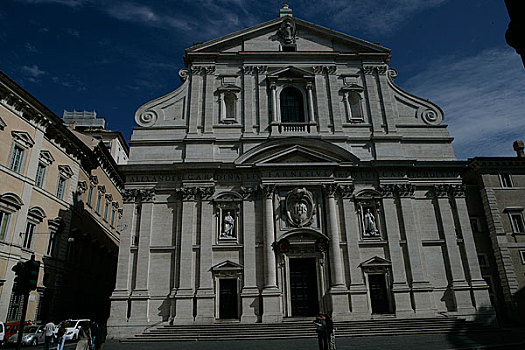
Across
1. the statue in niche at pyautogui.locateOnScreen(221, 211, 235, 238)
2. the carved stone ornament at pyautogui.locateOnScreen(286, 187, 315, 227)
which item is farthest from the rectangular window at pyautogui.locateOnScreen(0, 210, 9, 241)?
the carved stone ornament at pyautogui.locateOnScreen(286, 187, 315, 227)

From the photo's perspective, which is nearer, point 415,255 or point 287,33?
point 415,255

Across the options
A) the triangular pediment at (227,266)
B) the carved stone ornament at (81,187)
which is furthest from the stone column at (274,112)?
the carved stone ornament at (81,187)

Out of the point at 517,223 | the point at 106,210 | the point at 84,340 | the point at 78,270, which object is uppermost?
the point at 106,210

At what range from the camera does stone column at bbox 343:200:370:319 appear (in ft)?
68.0

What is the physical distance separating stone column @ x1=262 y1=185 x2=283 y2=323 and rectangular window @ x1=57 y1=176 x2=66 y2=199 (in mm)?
12899

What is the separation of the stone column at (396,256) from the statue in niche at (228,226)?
29.0 ft

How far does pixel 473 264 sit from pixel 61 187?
82.3ft

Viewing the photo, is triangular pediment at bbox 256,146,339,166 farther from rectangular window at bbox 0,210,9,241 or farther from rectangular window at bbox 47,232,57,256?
rectangular window at bbox 0,210,9,241

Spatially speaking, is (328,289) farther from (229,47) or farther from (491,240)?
(229,47)

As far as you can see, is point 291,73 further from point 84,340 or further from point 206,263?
point 84,340

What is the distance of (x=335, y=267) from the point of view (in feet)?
69.7

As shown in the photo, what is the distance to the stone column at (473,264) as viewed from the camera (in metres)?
21.0

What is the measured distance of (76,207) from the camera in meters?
26.3

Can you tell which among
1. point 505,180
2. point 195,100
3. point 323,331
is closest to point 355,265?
point 323,331
